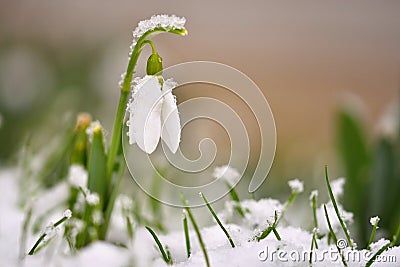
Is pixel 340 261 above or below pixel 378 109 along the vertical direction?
below

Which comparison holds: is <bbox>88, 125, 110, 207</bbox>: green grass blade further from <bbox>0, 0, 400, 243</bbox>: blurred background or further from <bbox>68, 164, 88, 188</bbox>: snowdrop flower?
<bbox>0, 0, 400, 243</bbox>: blurred background

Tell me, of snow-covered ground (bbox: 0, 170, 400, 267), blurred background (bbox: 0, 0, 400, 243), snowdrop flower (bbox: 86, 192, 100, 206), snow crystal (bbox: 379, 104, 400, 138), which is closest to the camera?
snow-covered ground (bbox: 0, 170, 400, 267)

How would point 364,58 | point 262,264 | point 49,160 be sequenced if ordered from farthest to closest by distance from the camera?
point 364,58, point 49,160, point 262,264

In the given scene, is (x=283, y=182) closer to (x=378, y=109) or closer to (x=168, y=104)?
(x=168, y=104)

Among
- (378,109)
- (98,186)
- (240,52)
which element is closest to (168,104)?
(98,186)

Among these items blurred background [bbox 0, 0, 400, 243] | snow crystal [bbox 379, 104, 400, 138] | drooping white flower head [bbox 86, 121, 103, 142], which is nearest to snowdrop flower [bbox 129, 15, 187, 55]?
drooping white flower head [bbox 86, 121, 103, 142]

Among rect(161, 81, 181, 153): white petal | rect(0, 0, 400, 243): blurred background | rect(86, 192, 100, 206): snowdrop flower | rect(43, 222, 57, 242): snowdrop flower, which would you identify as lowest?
rect(43, 222, 57, 242): snowdrop flower
